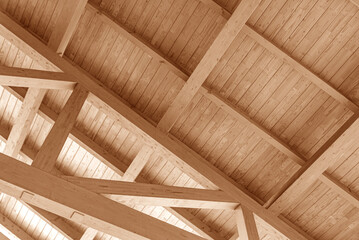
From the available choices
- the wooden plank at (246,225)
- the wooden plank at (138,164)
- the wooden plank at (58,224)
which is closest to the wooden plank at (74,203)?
the wooden plank at (246,225)

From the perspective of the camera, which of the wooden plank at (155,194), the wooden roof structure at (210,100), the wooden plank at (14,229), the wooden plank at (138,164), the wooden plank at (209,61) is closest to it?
the wooden plank at (155,194)

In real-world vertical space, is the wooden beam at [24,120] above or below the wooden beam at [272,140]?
below

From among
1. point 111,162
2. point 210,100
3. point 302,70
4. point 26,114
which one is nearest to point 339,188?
point 302,70

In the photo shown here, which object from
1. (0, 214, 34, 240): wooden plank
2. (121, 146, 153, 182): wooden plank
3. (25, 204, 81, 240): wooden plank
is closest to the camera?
(121, 146, 153, 182): wooden plank

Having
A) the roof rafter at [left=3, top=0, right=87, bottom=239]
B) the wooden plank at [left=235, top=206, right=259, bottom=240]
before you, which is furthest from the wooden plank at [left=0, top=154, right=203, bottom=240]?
the roof rafter at [left=3, top=0, right=87, bottom=239]

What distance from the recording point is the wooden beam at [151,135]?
16.2 ft

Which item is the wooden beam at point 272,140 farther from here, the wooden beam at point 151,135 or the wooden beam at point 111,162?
the wooden beam at point 111,162

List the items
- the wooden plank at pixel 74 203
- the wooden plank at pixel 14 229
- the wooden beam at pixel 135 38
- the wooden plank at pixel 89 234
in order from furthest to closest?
the wooden plank at pixel 14 229
the wooden plank at pixel 89 234
the wooden beam at pixel 135 38
the wooden plank at pixel 74 203

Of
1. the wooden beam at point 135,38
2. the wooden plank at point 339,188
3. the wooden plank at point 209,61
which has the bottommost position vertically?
the wooden plank at point 339,188

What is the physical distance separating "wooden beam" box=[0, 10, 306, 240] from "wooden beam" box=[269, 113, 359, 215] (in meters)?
0.24

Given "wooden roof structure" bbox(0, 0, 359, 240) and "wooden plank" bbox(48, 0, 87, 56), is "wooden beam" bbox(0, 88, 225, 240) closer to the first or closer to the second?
"wooden roof structure" bbox(0, 0, 359, 240)

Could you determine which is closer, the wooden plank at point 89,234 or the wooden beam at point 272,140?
the wooden beam at point 272,140

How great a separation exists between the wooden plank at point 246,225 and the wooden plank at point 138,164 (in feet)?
4.02

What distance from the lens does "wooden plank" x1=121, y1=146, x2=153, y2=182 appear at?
5305 millimetres
